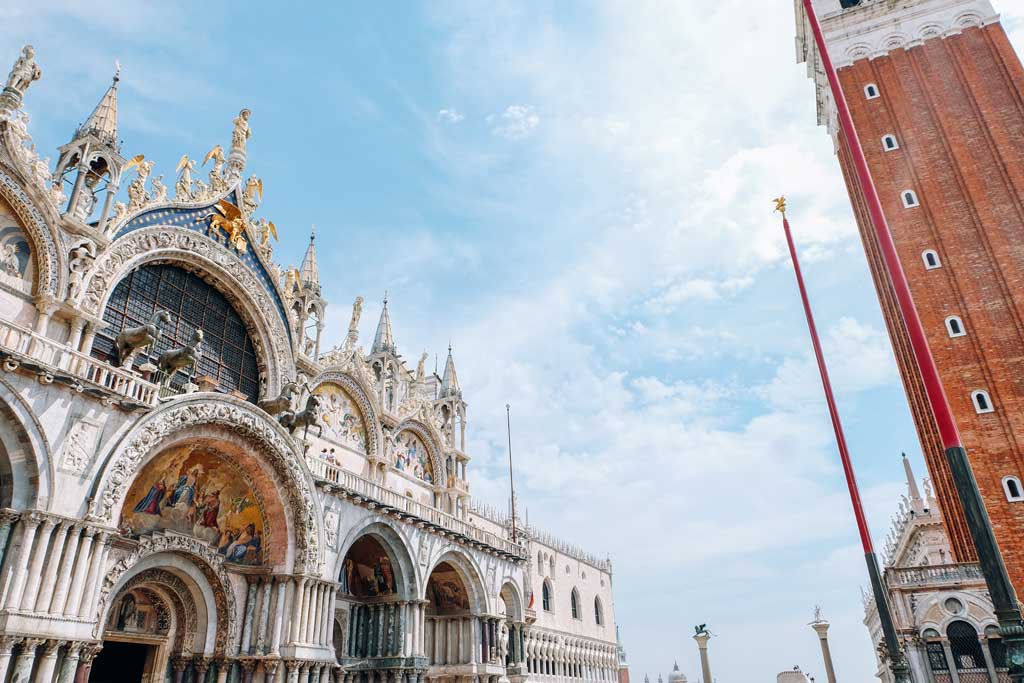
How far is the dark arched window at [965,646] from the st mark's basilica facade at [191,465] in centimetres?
1536

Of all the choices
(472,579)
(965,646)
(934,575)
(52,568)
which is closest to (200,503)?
(52,568)

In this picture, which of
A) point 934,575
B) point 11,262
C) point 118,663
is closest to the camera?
point 11,262

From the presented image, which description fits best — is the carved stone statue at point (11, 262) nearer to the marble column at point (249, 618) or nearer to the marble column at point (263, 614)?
the marble column at point (249, 618)

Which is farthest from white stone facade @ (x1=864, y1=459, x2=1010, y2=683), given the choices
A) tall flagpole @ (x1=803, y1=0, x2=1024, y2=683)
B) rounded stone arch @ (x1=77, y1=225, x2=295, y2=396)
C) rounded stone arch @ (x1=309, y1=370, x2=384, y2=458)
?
rounded stone arch @ (x1=77, y1=225, x2=295, y2=396)

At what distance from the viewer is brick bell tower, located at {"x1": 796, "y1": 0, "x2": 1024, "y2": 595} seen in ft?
82.5

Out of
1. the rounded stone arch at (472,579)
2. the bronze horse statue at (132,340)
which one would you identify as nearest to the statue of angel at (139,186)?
the bronze horse statue at (132,340)

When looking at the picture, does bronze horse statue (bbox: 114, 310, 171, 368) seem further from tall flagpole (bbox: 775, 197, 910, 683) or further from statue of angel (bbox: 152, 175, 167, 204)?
tall flagpole (bbox: 775, 197, 910, 683)

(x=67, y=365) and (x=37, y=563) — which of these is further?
(x=67, y=365)

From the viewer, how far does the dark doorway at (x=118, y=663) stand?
583 inches

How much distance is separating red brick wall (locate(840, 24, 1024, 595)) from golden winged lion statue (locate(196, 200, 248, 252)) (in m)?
26.2

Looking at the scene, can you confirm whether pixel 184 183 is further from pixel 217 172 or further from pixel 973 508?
pixel 973 508

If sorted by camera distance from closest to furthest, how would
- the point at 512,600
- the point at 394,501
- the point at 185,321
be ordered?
the point at 185,321 → the point at 394,501 → the point at 512,600

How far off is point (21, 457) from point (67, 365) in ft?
7.33

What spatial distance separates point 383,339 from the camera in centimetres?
2845
